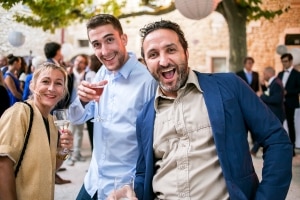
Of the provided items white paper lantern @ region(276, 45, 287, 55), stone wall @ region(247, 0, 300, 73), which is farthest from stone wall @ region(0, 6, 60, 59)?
white paper lantern @ region(276, 45, 287, 55)

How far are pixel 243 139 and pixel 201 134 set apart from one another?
7.3 inches

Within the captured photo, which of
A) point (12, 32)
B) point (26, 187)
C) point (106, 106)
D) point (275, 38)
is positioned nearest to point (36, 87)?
point (106, 106)

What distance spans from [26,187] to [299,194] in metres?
3.99

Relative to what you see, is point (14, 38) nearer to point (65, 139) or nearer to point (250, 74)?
point (65, 139)

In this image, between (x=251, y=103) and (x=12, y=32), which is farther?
(x=12, y=32)

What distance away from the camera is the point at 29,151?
80.1 inches

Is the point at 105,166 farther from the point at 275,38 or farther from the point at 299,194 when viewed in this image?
the point at 275,38

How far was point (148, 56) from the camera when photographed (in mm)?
1885

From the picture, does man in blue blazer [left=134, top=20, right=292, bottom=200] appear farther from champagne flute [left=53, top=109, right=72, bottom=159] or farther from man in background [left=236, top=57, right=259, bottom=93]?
man in background [left=236, top=57, right=259, bottom=93]

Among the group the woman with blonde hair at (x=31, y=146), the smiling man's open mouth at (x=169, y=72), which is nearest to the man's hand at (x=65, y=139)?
the woman with blonde hair at (x=31, y=146)

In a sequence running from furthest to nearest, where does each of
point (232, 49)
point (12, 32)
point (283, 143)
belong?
1. point (232, 49)
2. point (12, 32)
3. point (283, 143)

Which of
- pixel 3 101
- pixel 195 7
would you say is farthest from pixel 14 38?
pixel 3 101

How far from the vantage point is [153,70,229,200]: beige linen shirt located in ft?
5.80

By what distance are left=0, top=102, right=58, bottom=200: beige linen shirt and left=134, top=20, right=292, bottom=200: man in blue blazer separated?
20.2 inches
